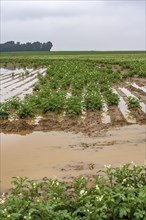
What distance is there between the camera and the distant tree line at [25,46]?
160500 mm

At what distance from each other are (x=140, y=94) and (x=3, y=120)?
8.20 meters

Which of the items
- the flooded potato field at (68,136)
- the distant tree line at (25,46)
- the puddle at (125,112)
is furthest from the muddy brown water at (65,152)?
the distant tree line at (25,46)

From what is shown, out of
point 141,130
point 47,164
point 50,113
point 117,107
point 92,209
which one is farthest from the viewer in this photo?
point 117,107

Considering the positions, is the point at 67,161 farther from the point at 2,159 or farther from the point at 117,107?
the point at 117,107

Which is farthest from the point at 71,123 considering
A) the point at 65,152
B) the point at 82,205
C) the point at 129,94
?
the point at 129,94

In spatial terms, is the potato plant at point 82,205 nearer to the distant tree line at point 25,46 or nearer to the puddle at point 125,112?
the puddle at point 125,112

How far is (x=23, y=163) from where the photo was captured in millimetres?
8523

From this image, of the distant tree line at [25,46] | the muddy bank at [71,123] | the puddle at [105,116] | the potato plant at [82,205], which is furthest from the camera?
the distant tree line at [25,46]

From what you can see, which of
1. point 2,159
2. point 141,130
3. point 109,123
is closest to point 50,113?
point 109,123

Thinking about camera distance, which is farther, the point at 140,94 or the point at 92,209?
the point at 140,94

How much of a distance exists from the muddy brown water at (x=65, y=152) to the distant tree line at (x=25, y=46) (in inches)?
5972

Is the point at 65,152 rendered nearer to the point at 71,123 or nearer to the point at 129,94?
the point at 71,123

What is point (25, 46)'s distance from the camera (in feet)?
533

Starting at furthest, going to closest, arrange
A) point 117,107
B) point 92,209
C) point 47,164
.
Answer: point 117,107, point 47,164, point 92,209
